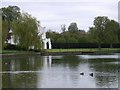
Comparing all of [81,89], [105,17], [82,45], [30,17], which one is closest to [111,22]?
[105,17]

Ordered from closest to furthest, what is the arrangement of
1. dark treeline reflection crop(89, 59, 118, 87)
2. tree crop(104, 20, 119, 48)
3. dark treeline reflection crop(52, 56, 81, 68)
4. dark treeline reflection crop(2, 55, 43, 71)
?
dark treeline reflection crop(89, 59, 118, 87) → dark treeline reflection crop(2, 55, 43, 71) → dark treeline reflection crop(52, 56, 81, 68) → tree crop(104, 20, 119, 48)

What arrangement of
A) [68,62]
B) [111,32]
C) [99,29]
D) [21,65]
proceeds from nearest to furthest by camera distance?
[21,65] → [68,62] → [111,32] → [99,29]

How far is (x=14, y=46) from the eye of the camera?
68750 mm

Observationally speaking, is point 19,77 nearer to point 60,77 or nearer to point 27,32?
point 60,77

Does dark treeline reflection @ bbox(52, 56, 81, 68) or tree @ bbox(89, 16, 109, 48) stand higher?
tree @ bbox(89, 16, 109, 48)

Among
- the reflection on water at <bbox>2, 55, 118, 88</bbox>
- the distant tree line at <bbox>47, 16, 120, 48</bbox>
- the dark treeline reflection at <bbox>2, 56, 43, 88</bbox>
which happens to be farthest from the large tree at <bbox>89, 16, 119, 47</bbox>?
the reflection on water at <bbox>2, 55, 118, 88</bbox>

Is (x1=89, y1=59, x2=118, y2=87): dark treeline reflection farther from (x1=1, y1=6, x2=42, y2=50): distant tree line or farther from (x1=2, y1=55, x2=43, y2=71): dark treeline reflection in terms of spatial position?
(x1=1, y1=6, x2=42, y2=50): distant tree line

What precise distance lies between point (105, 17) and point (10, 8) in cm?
2854

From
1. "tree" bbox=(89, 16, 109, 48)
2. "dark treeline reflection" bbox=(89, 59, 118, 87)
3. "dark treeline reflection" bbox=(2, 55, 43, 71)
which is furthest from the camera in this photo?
"tree" bbox=(89, 16, 109, 48)

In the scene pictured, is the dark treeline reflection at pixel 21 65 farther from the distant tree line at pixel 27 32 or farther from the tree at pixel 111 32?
the tree at pixel 111 32

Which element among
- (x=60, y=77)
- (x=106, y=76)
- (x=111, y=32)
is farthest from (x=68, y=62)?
(x=111, y=32)

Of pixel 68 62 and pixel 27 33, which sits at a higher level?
pixel 27 33

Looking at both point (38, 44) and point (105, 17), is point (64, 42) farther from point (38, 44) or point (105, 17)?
point (38, 44)

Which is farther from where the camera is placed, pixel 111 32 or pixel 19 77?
pixel 111 32
